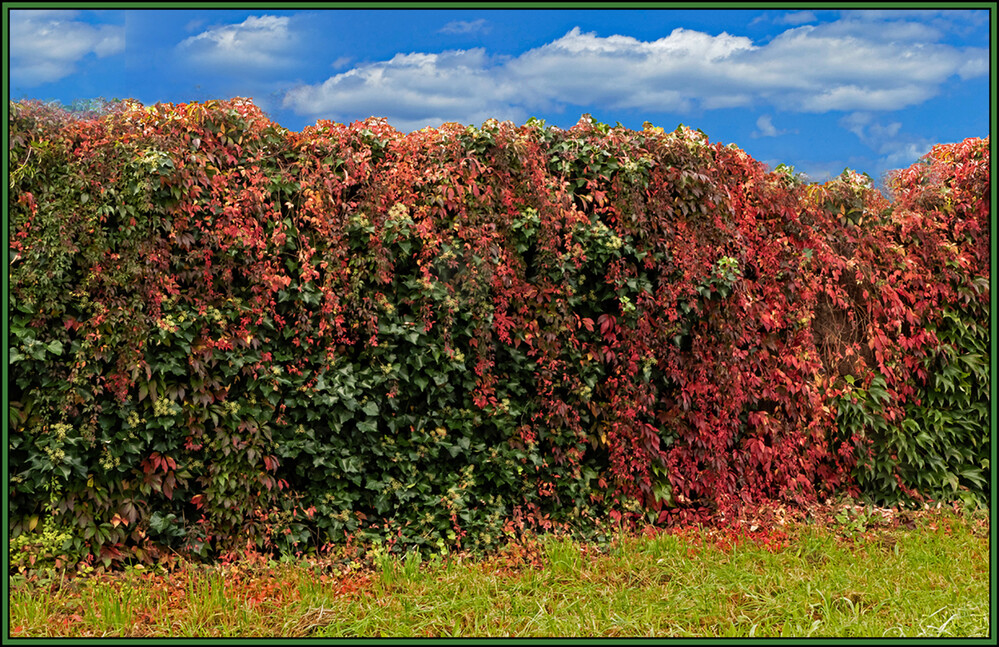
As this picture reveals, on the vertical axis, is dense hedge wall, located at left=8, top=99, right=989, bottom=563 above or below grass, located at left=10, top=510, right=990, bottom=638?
above

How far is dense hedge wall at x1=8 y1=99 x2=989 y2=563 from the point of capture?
436 cm

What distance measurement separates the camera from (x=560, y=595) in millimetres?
4281

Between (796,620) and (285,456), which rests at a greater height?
(285,456)

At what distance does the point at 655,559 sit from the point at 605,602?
2.22 feet

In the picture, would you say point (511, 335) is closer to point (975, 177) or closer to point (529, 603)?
point (529, 603)

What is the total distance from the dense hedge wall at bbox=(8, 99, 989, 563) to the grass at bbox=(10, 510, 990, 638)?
12.3 inches

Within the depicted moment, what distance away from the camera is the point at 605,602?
Result: 415cm

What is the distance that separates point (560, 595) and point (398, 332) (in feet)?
5.82

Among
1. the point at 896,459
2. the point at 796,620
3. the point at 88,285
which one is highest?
the point at 88,285

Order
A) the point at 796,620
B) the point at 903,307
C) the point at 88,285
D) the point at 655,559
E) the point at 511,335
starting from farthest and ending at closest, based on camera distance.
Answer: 1. the point at 903,307
2. the point at 511,335
3. the point at 655,559
4. the point at 88,285
5. the point at 796,620

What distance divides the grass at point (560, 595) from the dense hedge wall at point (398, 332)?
31 cm

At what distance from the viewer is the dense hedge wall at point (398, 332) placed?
4.36m

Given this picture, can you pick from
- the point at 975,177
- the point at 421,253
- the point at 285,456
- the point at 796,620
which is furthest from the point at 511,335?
the point at 975,177

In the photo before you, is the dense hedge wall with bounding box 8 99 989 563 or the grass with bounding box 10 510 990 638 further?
the dense hedge wall with bounding box 8 99 989 563
